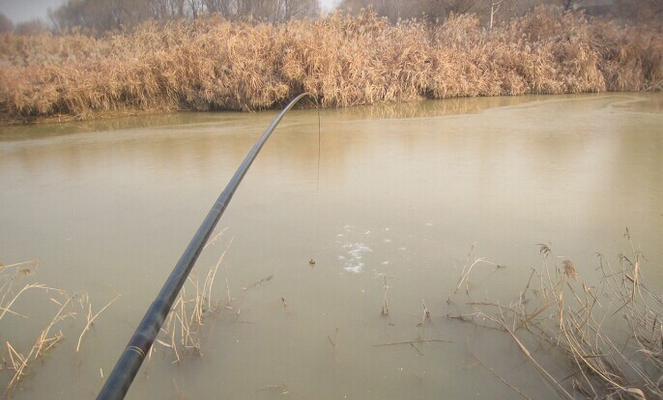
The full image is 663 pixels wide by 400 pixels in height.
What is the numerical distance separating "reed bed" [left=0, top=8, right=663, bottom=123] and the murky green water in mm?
1757

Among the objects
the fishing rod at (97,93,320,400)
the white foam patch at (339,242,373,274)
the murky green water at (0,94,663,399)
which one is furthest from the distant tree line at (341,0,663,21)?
the fishing rod at (97,93,320,400)

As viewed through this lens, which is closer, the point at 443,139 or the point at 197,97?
the point at 443,139

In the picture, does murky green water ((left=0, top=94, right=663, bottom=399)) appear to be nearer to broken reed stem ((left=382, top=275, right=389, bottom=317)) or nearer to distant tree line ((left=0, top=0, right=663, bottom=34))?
broken reed stem ((left=382, top=275, right=389, bottom=317))

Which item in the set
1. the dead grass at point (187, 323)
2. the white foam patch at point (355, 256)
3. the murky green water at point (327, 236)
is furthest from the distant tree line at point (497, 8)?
the dead grass at point (187, 323)

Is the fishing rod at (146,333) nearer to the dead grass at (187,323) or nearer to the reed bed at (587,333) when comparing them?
the dead grass at (187,323)

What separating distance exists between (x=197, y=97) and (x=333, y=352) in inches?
209

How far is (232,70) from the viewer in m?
5.58

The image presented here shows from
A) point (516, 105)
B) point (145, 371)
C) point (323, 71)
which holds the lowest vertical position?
point (145, 371)

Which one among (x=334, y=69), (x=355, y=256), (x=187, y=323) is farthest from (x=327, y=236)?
(x=334, y=69)

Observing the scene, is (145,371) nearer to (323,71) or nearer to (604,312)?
(604,312)

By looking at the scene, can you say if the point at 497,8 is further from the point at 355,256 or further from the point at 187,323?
the point at 187,323

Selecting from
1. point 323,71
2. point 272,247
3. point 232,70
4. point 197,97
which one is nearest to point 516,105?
point 323,71

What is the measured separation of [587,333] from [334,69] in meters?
4.94

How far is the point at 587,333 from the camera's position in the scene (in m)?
1.12
